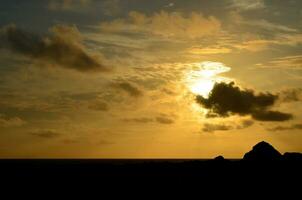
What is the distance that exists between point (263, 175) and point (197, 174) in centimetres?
1662

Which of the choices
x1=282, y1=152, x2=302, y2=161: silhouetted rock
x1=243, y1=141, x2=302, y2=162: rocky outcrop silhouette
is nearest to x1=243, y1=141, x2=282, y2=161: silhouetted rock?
x1=243, y1=141, x2=302, y2=162: rocky outcrop silhouette

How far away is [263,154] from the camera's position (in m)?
83.0

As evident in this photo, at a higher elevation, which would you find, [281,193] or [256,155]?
[256,155]

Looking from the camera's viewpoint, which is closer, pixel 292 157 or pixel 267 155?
pixel 267 155

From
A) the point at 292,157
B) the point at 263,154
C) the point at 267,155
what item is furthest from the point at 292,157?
the point at 263,154

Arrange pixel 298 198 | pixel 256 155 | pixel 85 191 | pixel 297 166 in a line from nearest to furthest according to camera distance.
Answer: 1. pixel 298 198
2. pixel 85 191
3. pixel 297 166
4. pixel 256 155

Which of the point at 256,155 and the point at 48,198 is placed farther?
the point at 256,155

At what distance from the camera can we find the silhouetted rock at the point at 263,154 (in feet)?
266

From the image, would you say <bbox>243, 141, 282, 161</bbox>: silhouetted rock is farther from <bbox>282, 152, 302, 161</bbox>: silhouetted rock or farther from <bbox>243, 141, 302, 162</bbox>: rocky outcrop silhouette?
<bbox>282, 152, 302, 161</bbox>: silhouetted rock

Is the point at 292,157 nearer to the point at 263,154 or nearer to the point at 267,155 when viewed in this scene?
the point at 267,155

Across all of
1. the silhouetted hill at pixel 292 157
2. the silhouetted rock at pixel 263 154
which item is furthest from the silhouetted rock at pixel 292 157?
the silhouetted rock at pixel 263 154

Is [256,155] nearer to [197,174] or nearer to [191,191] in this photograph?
[197,174]

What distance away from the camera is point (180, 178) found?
85.6 meters

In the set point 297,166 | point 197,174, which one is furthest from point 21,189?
point 297,166
